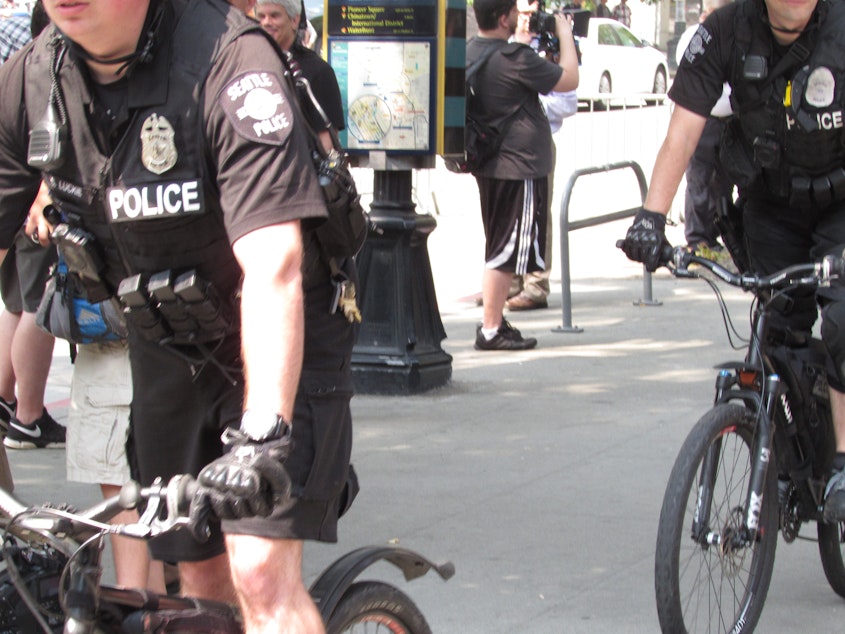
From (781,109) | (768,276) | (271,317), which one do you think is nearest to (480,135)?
(781,109)

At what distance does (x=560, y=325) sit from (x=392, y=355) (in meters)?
1.96

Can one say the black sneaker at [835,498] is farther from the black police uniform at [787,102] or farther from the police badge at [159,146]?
the police badge at [159,146]

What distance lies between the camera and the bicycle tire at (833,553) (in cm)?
448

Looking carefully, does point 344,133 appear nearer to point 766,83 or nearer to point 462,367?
point 462,367

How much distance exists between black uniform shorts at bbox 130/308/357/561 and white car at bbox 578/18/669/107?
2676 cm

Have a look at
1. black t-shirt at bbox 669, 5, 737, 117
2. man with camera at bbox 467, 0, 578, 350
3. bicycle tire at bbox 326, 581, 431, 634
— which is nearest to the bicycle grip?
black t-shirt at bbox 669, 5, 737, 117

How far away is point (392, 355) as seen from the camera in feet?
24.0

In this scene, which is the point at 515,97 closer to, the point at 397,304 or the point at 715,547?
the point at 397,304

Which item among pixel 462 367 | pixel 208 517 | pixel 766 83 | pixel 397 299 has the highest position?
pixel 766 83

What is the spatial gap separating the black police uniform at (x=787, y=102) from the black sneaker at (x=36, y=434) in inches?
127

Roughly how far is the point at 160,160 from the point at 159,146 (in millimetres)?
31

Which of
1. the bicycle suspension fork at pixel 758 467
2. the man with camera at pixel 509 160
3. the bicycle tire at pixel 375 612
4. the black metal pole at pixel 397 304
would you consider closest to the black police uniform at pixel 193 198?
the bicycle tire at pixel 375 612

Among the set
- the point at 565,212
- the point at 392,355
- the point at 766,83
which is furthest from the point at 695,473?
the point at 565,212

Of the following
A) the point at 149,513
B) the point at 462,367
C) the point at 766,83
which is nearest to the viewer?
the point at 149,513
